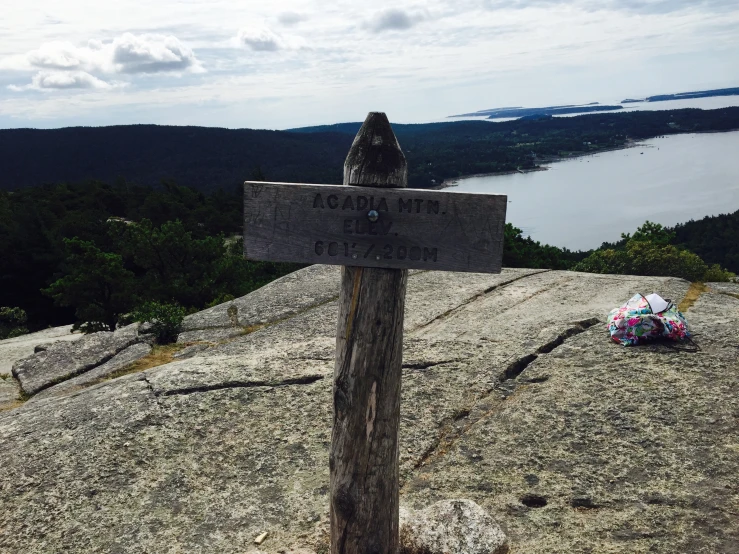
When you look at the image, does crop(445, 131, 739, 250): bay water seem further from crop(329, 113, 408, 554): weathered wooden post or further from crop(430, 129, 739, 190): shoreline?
crop(329, 113, 408, 554): weathered wooden post

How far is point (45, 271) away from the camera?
121 ft

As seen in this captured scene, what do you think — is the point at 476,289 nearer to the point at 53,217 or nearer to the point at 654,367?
the point at 654,367

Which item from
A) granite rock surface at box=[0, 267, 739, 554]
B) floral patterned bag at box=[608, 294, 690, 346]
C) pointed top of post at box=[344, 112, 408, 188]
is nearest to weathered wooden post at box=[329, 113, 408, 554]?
pointed top of post at box=[344, 112, 408, 188]

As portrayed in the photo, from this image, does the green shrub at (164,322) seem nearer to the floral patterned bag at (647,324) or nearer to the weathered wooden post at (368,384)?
the weathered wooden post at (368,384)

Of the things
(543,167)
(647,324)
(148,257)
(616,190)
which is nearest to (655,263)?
(647,324)

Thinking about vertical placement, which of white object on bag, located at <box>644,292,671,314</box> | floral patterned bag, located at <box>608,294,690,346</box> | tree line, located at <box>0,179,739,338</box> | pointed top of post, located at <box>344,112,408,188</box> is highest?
pointed top of post, located at <box>344,112,408,188</box>

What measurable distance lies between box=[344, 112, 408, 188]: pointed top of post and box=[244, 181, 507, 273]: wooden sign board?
0.43ft

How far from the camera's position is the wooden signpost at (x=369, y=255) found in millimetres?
3271

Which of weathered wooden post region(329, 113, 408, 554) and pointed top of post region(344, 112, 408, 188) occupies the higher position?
pointed top of post region(344, 112, 408, 188)

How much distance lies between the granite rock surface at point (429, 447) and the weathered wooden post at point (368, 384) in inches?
25.9

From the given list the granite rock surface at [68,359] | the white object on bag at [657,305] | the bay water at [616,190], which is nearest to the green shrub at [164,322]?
the granite rock surface at [68,359]

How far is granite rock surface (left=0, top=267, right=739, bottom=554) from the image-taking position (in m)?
4.22

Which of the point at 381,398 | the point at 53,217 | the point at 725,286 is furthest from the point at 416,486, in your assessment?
the point at 53,217

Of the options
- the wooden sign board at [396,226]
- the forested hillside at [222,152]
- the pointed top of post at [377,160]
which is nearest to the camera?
the wooden sign board at [396,226]
